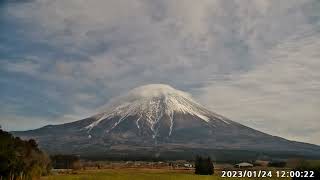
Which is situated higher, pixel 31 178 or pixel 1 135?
pixel 1 135

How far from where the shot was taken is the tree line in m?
52.7

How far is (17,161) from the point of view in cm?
5466

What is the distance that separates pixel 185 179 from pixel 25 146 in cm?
2012

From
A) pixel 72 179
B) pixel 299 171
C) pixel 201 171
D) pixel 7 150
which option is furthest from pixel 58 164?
pixel 299 171

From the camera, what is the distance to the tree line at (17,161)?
5272 centimetres

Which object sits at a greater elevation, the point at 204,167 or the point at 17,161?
the point at 17,161

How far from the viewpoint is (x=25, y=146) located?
62.6 meters

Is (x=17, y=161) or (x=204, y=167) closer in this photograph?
(x=17, y=161)

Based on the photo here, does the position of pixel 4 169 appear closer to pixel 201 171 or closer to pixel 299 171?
pixel 299 171

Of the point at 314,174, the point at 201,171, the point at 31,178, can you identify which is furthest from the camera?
the point at 201,171

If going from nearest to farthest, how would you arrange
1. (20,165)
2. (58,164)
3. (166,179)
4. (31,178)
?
(20,165)
(31,178)
(166,179)
(58,164)

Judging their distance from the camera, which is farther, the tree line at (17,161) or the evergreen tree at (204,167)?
the evergreen tree at (204,167)

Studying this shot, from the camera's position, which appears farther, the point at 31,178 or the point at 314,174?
the point at 31,178

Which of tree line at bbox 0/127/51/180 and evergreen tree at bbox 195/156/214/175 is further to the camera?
evergreen tree at bbox 195/156/214/175
